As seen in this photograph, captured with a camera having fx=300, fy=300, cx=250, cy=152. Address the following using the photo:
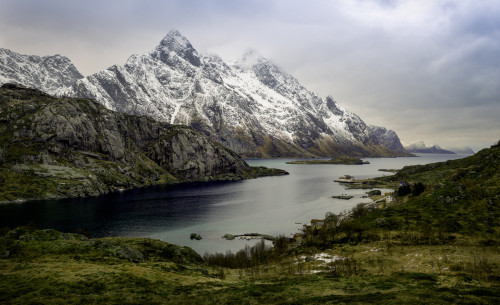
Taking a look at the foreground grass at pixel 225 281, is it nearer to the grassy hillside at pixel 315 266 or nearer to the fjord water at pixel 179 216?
the grassy hillside at pixel 315 266

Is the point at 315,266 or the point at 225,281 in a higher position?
the point at 225,281

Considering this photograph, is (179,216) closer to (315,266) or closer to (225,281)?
(315,266)

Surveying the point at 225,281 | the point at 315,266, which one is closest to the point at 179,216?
the point at 315,266

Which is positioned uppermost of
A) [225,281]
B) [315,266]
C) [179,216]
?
[225,281]

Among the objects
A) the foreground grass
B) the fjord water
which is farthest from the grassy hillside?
the fjord water

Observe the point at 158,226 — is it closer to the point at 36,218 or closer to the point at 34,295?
the point at 36,218

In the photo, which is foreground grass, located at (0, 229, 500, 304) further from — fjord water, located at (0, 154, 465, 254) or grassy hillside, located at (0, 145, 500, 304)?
fjord water, located at (0, 154, 465, 254)

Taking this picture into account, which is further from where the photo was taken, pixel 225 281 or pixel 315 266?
pixel 315 266

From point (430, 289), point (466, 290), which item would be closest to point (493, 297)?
point (466, 290)

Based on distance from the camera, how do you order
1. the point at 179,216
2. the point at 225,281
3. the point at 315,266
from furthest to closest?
the point at 179,216 → the point at 315,266 → the point at 225,281

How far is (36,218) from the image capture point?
452 ft

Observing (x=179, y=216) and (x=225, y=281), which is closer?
(x=225, y=281)

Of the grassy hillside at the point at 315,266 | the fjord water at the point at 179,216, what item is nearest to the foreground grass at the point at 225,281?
the grassy hillside at the point at 315,266

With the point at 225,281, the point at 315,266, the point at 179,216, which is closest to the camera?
the point at 225,281
